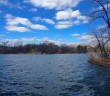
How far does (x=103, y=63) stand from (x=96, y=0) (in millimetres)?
17150

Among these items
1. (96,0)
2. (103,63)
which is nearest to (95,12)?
(96,0)

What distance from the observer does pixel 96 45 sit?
5838 centimetres

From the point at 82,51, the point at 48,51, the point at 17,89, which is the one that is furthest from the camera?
the point at 82,51

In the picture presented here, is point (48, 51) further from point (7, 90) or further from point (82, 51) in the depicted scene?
point (7, 90)

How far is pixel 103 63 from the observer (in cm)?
4888

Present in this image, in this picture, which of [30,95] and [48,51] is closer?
[30,95]

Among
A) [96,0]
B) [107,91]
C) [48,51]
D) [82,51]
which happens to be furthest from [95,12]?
[82,51]

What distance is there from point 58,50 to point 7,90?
566ft

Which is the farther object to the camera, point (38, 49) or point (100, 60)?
point (38, 49)

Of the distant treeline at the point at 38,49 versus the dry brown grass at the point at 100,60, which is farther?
the distant treeline at the point at 38,49

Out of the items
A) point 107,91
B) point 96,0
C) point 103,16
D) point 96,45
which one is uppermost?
point 96,0

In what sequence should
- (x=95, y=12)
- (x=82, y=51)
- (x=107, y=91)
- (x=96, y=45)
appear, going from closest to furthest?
(x=107, y=91)
(x=95, y=12)
(x=96, y=45)
(x=82, y=51)

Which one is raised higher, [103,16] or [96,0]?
[96,0]

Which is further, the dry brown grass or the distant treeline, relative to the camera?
the distant treeline
